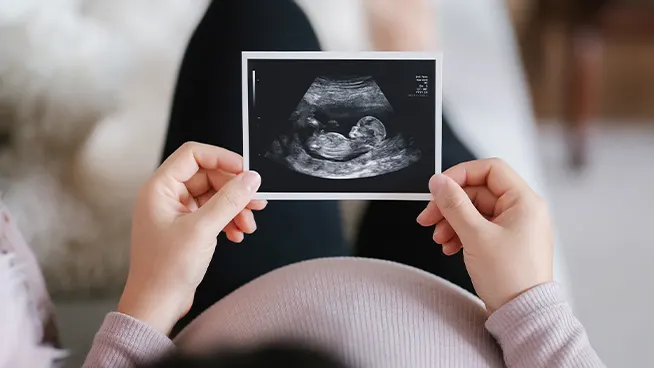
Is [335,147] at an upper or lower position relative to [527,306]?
upper

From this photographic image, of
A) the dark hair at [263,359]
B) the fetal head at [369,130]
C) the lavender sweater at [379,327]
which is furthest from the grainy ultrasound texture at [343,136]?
the dark hair at [263,359]

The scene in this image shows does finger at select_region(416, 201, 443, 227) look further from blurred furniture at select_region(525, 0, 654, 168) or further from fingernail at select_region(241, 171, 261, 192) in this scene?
blurred furniture at select_region(525, 0, 654, 168)

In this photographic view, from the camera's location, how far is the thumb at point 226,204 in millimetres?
619

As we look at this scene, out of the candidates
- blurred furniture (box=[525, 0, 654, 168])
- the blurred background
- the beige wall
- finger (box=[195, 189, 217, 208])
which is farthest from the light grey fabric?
the beige wall

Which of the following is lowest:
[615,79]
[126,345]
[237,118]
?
[126,345]

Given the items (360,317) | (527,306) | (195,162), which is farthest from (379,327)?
(195,162)

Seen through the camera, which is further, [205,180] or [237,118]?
[237,118]

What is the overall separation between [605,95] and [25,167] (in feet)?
4.99

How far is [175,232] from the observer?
0.62 meters

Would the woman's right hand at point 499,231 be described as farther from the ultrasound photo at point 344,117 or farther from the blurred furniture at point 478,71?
the blurred furniture at point 478,71

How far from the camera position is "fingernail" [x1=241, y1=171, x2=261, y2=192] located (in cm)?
65

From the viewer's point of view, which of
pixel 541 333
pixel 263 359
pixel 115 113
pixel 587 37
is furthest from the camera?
pixel 587 37

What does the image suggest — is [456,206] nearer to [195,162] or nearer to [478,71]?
[195,162]

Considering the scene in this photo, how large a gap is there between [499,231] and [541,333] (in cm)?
9
